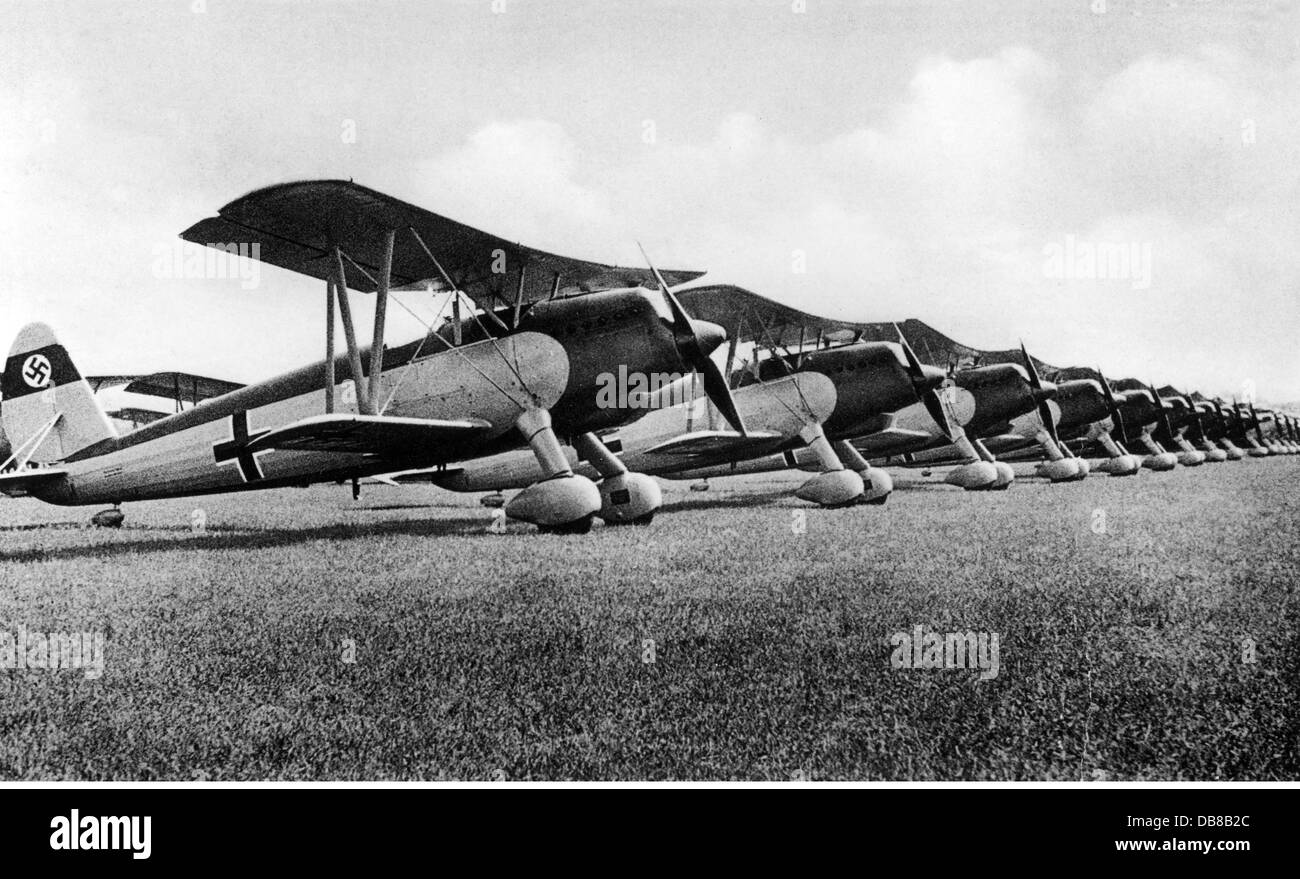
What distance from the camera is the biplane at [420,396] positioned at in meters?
6.34

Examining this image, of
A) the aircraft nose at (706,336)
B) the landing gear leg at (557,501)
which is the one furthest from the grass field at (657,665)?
the aircraft nose at (706,336)

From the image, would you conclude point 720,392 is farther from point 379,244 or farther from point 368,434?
point 379,244

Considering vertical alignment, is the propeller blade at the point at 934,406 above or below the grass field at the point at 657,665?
above

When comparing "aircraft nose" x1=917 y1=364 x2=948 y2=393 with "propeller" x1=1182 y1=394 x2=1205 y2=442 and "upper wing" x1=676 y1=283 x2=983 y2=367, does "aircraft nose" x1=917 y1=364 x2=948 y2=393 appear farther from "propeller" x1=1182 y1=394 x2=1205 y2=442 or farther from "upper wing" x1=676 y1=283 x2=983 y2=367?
"propeller" x1=1182 y1=394 x2=1205 y2=442

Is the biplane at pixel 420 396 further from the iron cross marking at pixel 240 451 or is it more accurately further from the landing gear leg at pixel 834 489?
the landing gear leg at pixel 834 489

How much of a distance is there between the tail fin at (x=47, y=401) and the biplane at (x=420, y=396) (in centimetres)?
1

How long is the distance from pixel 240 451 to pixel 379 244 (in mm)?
2378

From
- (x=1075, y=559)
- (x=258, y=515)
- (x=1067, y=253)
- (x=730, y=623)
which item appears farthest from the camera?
(x=258, y=515)

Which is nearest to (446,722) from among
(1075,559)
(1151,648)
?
(1151,648)

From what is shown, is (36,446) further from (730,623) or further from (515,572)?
(730,623)

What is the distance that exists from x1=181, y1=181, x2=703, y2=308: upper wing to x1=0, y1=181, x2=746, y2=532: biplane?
30mm

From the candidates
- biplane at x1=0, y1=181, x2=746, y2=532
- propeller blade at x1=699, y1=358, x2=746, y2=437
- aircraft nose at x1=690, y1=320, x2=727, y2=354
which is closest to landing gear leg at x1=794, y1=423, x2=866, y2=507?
propeller blade at x1=699, y1=358, x2=746, y2=437
